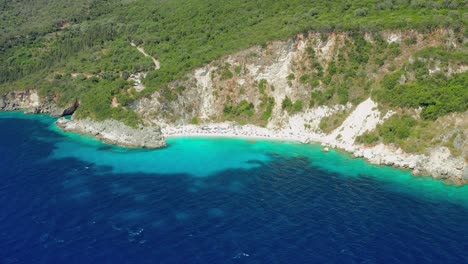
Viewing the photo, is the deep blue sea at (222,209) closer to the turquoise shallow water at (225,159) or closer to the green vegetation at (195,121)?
the turquoise shallow water at (225,159)

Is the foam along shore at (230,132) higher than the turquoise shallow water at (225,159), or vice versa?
the foam along shore at (230,132)

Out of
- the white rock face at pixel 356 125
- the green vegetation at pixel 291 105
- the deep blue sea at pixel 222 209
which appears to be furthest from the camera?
the green vegetation at pixel 291 105

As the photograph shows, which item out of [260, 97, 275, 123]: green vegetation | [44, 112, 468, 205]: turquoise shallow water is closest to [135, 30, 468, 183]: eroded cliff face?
Result: [260, 97, 275, 123]: green vegetation

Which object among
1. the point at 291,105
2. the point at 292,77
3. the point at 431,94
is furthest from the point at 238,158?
the point at 431,94

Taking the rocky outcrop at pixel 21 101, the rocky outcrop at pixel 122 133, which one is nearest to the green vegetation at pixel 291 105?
the rocky outcrop at pixel 122 133

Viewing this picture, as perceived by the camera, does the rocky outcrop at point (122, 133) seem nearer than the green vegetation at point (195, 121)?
Yes

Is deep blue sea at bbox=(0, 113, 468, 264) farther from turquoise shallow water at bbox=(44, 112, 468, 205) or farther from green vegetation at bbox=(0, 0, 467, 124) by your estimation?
green vegetation at bbox=(0, 0, 467, 124)

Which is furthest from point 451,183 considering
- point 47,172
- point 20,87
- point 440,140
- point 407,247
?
point 20,87
